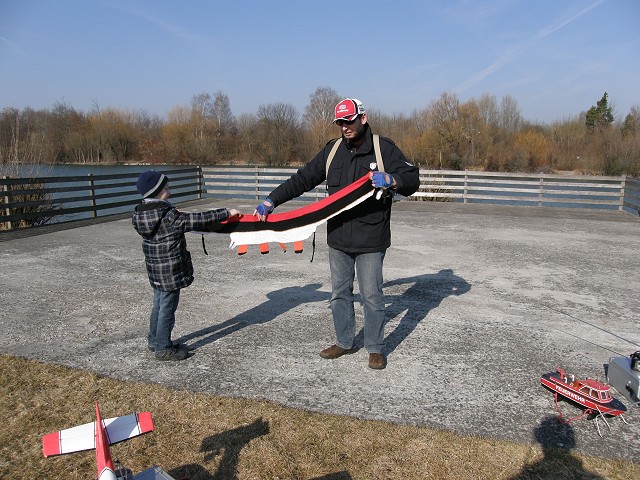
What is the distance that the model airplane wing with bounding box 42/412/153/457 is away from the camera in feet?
6.56

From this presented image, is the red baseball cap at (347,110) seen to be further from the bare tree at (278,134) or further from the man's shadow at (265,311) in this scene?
the bare tree at (278,134)

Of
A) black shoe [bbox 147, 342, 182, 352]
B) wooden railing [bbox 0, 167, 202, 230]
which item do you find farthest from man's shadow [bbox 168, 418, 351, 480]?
wooden railing [bbox 0, 167, 202, 230]

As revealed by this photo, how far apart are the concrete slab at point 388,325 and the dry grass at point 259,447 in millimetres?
188

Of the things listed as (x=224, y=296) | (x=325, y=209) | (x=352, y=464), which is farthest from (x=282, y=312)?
(x=352, y=464)

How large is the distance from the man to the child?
25.5 inches

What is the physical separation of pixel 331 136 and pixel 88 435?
40.3 metres

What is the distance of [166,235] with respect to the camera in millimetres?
4070

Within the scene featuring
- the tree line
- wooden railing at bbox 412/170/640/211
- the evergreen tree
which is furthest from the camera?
the evergreen tree

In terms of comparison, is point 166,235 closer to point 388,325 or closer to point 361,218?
point 361,218

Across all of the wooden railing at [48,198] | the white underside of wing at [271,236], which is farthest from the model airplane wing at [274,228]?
the wooden railing at [48,198]

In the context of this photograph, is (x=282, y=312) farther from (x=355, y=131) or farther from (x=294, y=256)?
(x=294, y=256)

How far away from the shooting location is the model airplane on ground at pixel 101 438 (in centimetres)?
190

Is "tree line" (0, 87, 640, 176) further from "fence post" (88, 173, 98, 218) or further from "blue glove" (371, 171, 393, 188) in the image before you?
"blue glove" (371, 171, 393, 188)

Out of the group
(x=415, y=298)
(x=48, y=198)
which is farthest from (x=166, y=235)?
(x=48, y=198)
